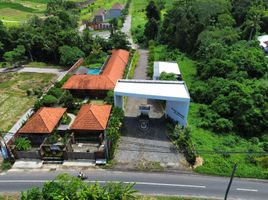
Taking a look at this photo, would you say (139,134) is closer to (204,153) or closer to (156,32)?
(204,153)

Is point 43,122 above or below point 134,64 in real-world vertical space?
above

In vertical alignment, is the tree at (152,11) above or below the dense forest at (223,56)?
above

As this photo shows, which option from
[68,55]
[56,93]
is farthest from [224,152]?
[68,55]

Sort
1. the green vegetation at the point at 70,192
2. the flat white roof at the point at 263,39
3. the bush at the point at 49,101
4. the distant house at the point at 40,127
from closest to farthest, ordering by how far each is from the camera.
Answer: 1. the green vegetation at the point at 70,192
2. the distant house at the point at 40,127
3. the bush at the point at 49,101
4. the flat white roof at the point at 263,39

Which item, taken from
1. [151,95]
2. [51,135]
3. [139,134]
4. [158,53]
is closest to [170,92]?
[151,95]

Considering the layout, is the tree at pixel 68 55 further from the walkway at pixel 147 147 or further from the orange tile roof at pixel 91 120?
the orange tile roof at pixel 91 120

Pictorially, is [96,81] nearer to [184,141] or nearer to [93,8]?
[184,141]

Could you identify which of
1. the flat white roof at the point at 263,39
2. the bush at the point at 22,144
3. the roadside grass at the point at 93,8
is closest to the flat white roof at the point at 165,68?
the bush at the point at 22,144
